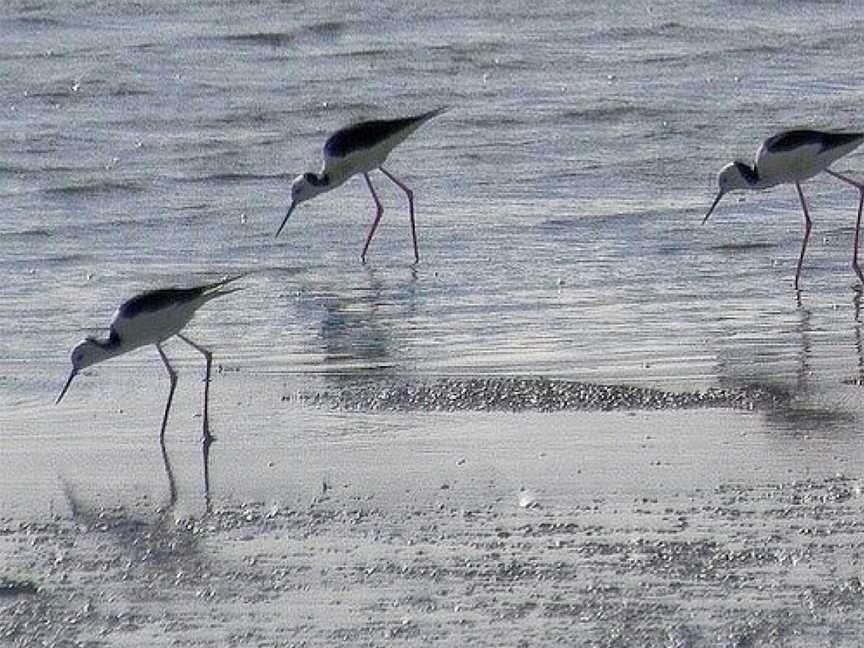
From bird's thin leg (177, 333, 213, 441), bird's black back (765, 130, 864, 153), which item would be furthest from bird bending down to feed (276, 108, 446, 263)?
bird's thin leg (177, 333, 213, 441)

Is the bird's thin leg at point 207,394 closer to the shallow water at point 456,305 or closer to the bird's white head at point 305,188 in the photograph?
the shallow water at point 456,305

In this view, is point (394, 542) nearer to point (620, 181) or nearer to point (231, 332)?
point (231, 332)

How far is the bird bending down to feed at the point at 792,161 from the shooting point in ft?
39.1

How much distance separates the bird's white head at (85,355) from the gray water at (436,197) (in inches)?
7.0

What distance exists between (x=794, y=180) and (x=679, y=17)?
1098 cm

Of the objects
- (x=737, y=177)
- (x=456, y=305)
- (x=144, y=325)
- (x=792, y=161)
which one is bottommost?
(x=456, y=305)

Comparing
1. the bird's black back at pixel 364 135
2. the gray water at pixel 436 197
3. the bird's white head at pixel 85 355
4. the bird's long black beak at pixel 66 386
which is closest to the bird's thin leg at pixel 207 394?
the gray water at pixel 436 197

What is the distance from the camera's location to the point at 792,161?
12.0 metres

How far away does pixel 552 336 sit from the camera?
9750 mm

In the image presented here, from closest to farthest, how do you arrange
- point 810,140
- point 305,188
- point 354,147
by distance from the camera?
point 810,140 < point 305,188 < point 354,147

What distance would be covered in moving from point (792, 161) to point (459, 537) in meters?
5.81

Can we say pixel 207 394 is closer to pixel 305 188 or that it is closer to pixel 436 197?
pixel 305 188

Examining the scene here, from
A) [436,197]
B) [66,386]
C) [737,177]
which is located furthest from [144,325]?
[436,197]

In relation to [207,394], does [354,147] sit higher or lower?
higher
